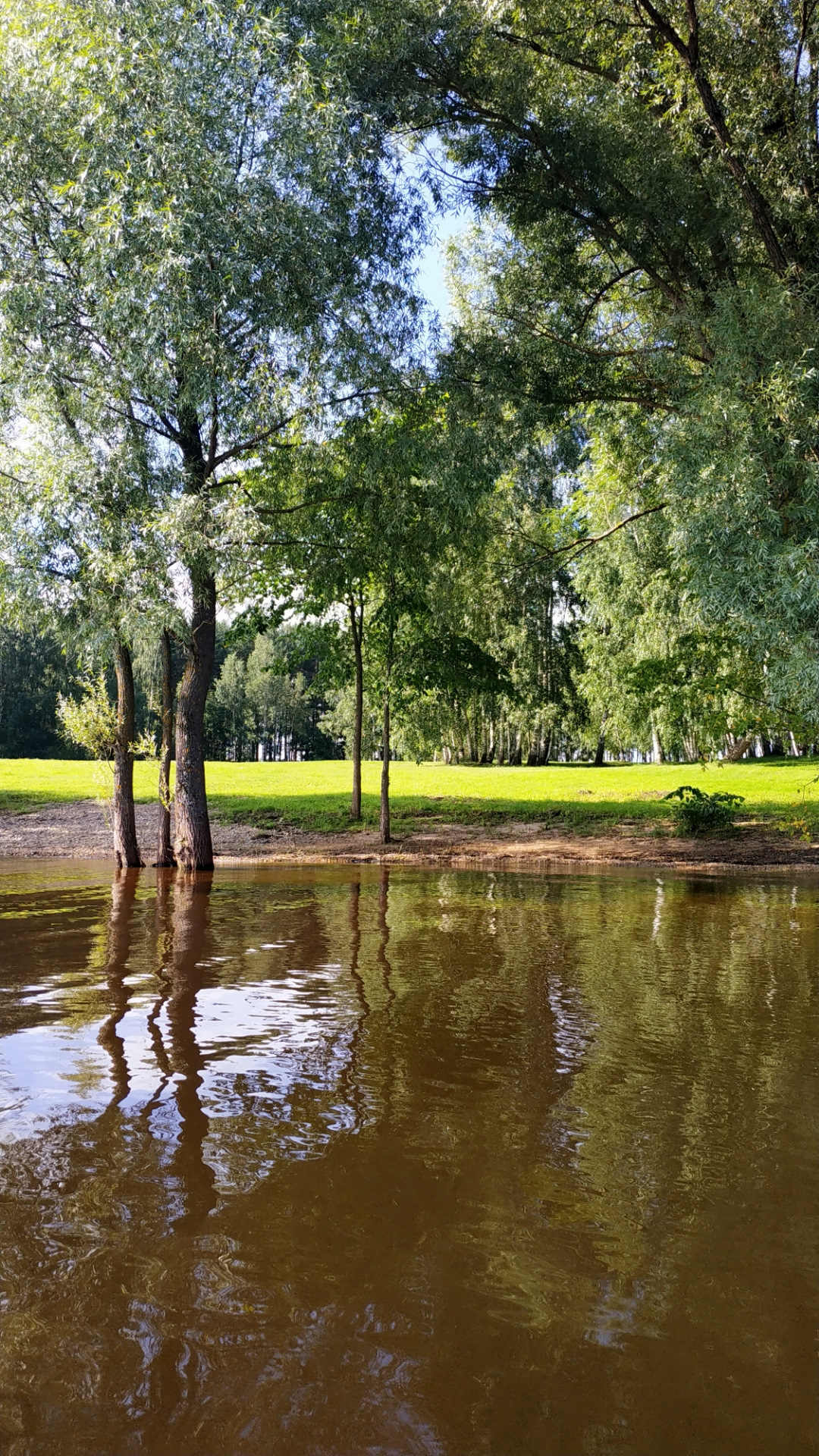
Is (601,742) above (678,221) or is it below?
below

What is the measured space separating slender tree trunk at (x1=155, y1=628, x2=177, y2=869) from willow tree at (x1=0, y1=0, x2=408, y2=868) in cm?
179

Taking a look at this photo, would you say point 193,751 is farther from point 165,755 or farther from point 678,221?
point 678,221

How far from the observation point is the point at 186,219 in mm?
13250

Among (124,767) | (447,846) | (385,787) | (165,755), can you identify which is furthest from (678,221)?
(447,846)

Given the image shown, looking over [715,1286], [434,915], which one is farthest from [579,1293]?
[434,915]

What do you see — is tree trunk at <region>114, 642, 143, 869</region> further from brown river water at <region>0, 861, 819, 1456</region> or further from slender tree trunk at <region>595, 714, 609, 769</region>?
slender tree trunk at <region>595, 714, 609, 769</region>

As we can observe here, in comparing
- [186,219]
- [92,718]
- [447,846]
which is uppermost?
→ [186,219]

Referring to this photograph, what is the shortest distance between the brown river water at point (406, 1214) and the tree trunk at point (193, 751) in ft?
31.0

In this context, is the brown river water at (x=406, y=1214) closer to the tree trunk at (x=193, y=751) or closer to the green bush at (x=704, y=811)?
the tree trunk at (x=193, y=751)

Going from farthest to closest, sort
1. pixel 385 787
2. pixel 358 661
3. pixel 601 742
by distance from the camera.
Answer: pixel 601 742, pixel 358 661, pixel 385 787

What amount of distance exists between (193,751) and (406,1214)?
583 inches

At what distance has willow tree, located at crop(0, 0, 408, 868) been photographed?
13.6 m

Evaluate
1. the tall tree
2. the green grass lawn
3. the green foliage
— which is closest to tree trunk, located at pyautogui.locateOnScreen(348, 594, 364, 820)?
the green grass lawn

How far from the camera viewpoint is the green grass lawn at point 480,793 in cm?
2516
